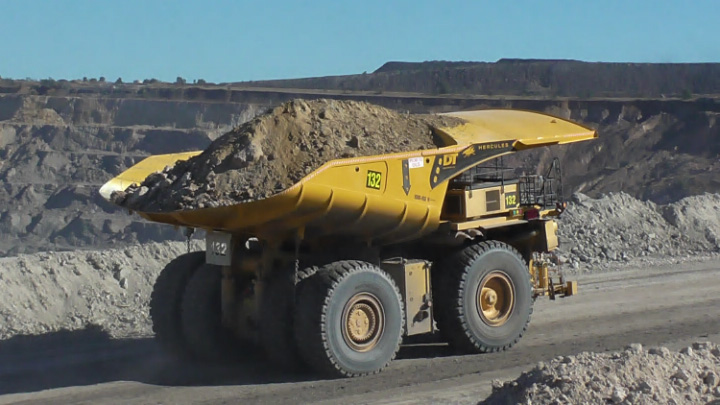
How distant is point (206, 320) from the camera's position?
11156 mm

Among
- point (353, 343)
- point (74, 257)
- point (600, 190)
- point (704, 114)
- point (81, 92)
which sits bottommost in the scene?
point (353, 343)

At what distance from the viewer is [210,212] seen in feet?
31.9

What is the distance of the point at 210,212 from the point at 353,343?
1940mm

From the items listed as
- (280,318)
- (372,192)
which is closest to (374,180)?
(372,192)

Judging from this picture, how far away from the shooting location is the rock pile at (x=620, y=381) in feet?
26.2

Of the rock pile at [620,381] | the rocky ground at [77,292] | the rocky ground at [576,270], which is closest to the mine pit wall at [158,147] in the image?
the rocky ground at [576,270]

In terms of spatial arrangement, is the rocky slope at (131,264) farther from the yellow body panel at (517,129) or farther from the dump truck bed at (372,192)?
the yellow body panel at (517,129)

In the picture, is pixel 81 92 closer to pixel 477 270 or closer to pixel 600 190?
pixel 600 190

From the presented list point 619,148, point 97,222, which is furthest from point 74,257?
point 619,148

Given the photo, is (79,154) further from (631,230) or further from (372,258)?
(372,258)

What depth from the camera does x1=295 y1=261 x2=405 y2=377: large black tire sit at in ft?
33.5

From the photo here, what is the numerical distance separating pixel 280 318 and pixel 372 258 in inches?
44.5

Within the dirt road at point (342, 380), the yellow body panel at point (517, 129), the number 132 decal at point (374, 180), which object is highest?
the yellow body panel at point (517, 129)

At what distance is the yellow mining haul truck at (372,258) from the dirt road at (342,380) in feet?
0.92
